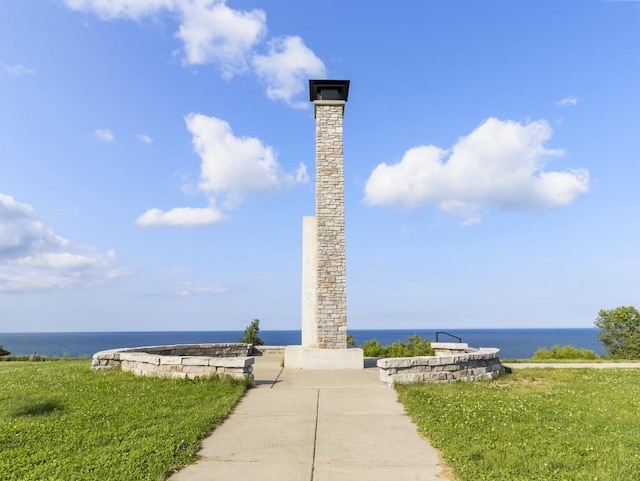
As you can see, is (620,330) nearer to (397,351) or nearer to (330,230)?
(397,351)

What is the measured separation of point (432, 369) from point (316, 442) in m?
5.36

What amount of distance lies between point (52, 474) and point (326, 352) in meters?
9.62

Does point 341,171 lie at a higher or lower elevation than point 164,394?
higher

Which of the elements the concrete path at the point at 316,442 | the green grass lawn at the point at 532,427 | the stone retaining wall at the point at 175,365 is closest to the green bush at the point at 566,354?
the green grass lawn at the point at 532,427

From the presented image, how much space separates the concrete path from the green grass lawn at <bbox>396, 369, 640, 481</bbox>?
413mm

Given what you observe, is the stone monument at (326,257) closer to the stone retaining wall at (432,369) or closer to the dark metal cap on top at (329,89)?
the dark metal cap on top at (329,89)

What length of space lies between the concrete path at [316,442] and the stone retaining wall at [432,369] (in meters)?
0.75

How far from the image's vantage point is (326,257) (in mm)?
14211

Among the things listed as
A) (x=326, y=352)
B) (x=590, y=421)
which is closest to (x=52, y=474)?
(x=590, y=421)

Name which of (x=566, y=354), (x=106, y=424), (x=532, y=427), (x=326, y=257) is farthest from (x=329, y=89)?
(x=566, y=354)

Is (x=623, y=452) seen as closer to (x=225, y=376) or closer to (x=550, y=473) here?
(x=550, y=473)

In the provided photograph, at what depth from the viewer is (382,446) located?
5.56 meters

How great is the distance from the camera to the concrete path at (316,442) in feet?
15.3

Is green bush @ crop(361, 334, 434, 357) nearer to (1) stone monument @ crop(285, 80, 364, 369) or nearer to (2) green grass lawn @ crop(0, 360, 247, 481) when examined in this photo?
(1) stone monument @ crop(285, 80, 364, 369)
